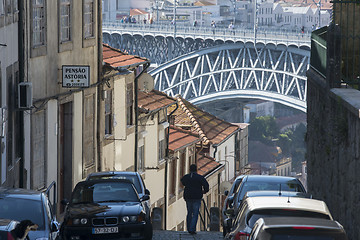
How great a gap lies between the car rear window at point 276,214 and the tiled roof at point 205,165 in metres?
21.4

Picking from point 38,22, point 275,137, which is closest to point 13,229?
point 38,22

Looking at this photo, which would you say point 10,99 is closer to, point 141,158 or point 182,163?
point 141,158

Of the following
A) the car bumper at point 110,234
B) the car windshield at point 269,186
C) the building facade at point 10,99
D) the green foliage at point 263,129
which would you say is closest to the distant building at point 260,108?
the green foliage at point 263,129

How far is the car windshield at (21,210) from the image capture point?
9633 millimetres

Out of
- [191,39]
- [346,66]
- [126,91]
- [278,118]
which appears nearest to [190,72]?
[191,39]

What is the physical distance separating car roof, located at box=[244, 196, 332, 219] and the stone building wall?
209cm

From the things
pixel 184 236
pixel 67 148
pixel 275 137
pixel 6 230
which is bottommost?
pixel 275 137

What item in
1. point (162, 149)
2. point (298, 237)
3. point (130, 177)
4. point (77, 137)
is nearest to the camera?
point (298, 237)

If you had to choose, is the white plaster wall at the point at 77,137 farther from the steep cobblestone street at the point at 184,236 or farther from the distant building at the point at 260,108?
the distant building at the point at 260,108

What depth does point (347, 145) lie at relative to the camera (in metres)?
12.0

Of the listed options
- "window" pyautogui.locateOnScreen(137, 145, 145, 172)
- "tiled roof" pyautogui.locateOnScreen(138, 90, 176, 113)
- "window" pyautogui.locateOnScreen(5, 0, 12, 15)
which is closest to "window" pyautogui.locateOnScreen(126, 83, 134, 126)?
"tiled roof" pyautogui.locateOnScreen(138, 90, 176, 113)

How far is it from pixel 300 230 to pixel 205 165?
953 inches

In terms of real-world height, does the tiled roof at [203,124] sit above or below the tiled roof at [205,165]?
above

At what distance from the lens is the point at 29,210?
9.74m
